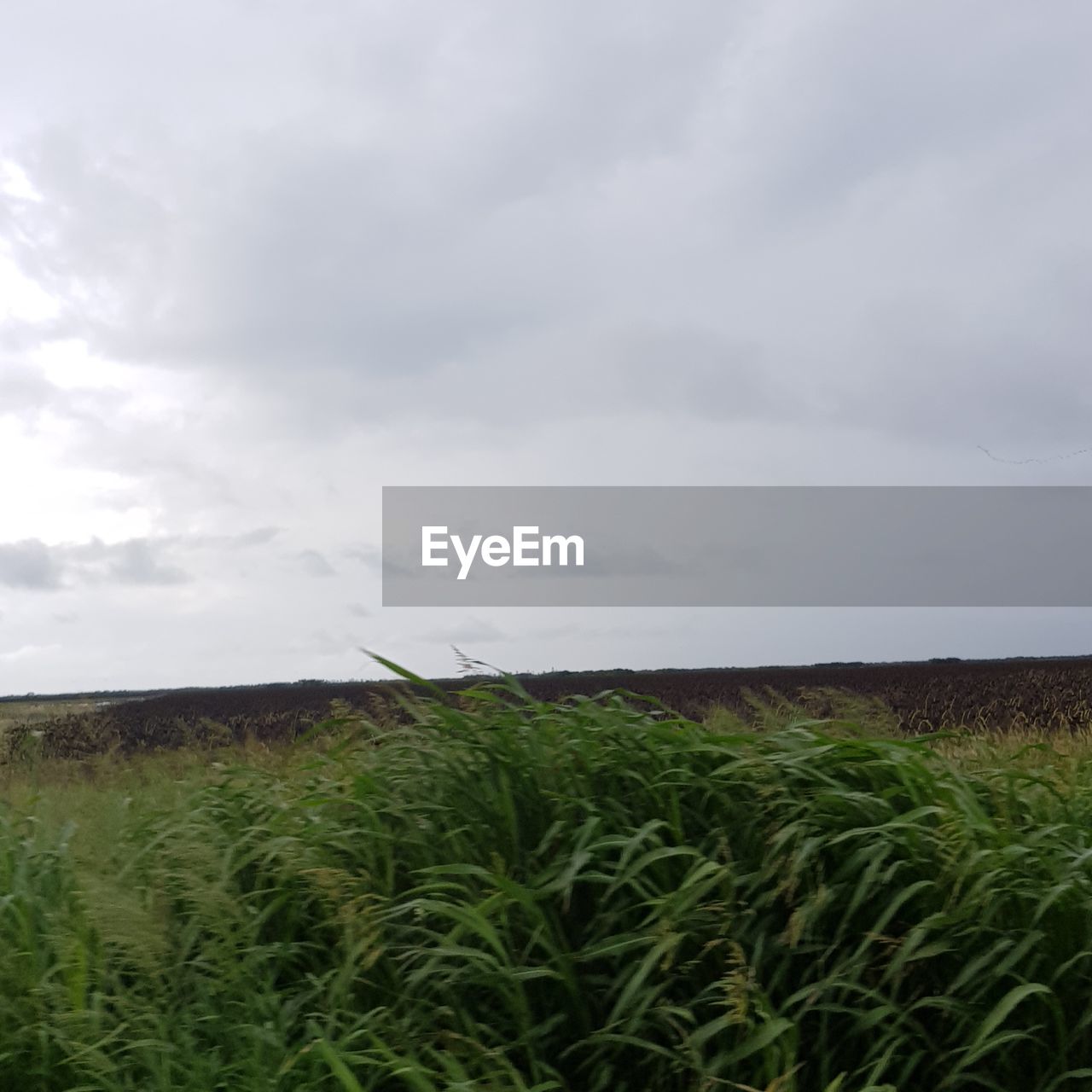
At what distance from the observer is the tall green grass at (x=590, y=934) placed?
2621 millimetres

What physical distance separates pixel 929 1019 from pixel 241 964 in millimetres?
1929

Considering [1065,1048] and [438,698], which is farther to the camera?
[438,698]

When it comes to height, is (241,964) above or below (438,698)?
below

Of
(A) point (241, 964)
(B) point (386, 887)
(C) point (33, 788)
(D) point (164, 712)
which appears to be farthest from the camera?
(D) point (164, 712)

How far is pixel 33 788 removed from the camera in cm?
577

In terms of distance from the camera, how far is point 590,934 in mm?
2945

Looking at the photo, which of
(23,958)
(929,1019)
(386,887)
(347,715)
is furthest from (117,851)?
(929,1019)

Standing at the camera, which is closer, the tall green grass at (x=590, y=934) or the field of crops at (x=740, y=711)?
the tall green grass at (x=590, y=934)

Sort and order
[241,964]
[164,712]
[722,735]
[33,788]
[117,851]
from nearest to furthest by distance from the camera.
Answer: [241,964], [722,735], [117,851], [33,788], [164,712]

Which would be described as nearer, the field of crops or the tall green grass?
the tall green grass

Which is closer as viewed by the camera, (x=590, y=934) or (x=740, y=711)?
(x=590, y=934)

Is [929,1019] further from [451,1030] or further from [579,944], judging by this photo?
[451,1030]

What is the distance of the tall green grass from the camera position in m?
2.62

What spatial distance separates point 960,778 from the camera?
347cm
